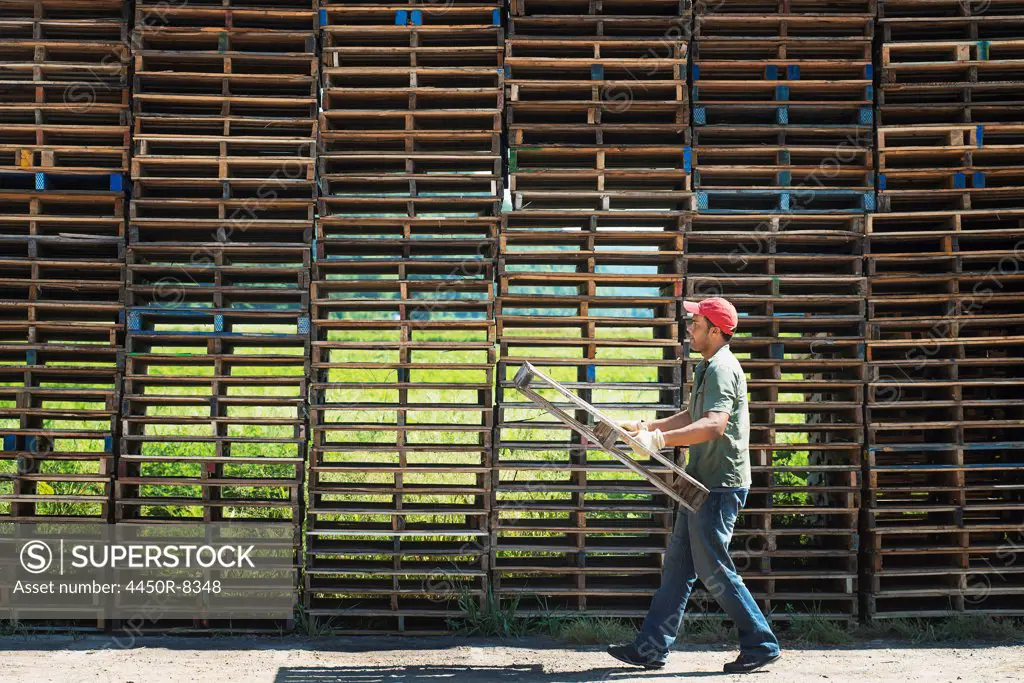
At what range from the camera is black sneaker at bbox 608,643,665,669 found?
210 inches

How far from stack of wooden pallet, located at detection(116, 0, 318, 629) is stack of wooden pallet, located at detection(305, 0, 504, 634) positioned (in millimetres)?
228

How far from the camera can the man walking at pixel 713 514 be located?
5.16 m

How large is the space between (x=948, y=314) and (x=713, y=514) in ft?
9.00

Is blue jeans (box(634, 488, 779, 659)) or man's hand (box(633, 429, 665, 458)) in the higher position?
man's hand (box(633, 429, 665, 458))

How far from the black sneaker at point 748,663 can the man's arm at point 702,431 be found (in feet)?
4.33

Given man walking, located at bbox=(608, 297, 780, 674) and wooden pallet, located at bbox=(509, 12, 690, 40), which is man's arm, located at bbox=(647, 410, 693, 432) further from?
wooden pallet, located at bbox=(509, 12, 690, 40)

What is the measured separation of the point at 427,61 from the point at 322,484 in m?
3.27

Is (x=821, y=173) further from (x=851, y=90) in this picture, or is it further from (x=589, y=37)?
(x=589, y=37)

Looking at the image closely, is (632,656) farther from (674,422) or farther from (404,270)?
(404,270)

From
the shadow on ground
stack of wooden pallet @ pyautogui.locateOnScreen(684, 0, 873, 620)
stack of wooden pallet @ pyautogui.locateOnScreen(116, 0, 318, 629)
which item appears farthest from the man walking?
stack of wooden pallet @ pyautogui.locateOnScreen(116, 0, 318, 629)

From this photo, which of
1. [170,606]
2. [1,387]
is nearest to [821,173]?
[170,606]

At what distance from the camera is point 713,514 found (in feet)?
17.1

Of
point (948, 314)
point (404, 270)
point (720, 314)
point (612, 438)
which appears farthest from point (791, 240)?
point (404, 270)

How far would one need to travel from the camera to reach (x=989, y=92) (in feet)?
22.4
